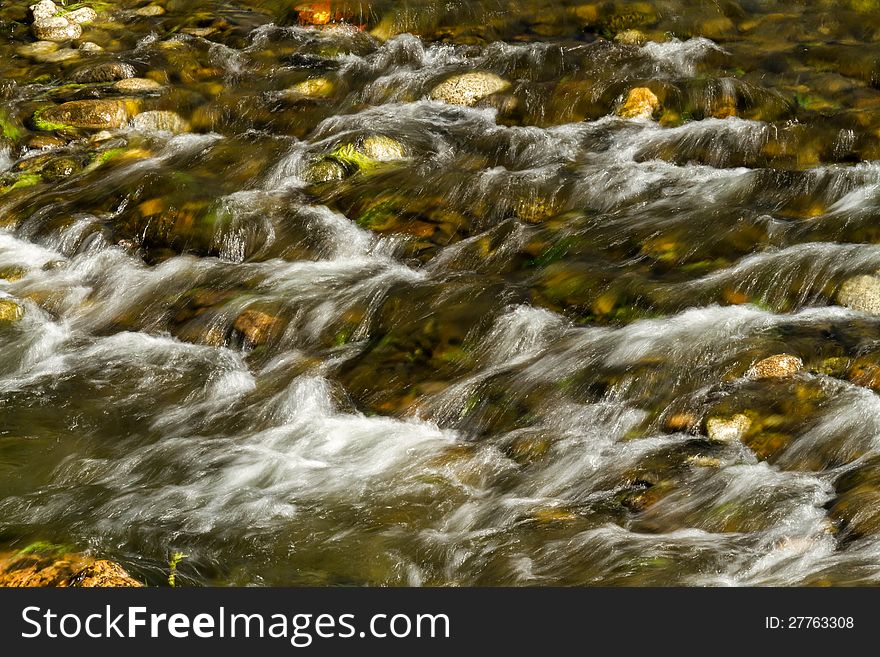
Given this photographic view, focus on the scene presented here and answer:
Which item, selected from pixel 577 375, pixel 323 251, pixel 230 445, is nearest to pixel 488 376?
pixel 577 375

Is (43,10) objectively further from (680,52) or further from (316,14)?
(680,52)

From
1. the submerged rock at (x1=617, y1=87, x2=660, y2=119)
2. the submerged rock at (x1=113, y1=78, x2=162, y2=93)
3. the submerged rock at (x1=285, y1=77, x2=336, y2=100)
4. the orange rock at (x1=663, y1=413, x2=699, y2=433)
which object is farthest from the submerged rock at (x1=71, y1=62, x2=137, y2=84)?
the orange rock at (x1=663, y1=413, x2=699, y2=433)

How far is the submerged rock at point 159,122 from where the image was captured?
13.6 meters

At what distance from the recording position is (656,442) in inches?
288

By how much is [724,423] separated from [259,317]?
4.15 metres

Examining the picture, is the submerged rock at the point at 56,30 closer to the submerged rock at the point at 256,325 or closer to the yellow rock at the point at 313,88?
the yellow rock at the point at 313,88

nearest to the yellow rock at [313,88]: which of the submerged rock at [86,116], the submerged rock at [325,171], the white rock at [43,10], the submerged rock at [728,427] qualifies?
the submerged rock at [86,116]

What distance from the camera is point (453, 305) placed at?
907 centimetres

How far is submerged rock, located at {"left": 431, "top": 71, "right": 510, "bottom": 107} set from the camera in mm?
13766

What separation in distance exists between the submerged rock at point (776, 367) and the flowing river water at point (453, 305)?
0.17 ft

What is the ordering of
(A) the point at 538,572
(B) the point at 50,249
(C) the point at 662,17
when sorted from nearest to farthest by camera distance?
(A) the point at 538,572
(B) the point at 50,249
(C) the point at 662,17

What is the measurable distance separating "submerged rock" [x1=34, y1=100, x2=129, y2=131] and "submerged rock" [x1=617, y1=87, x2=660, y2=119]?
6.39 meters

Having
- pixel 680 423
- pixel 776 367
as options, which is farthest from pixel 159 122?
pixel 776 367
